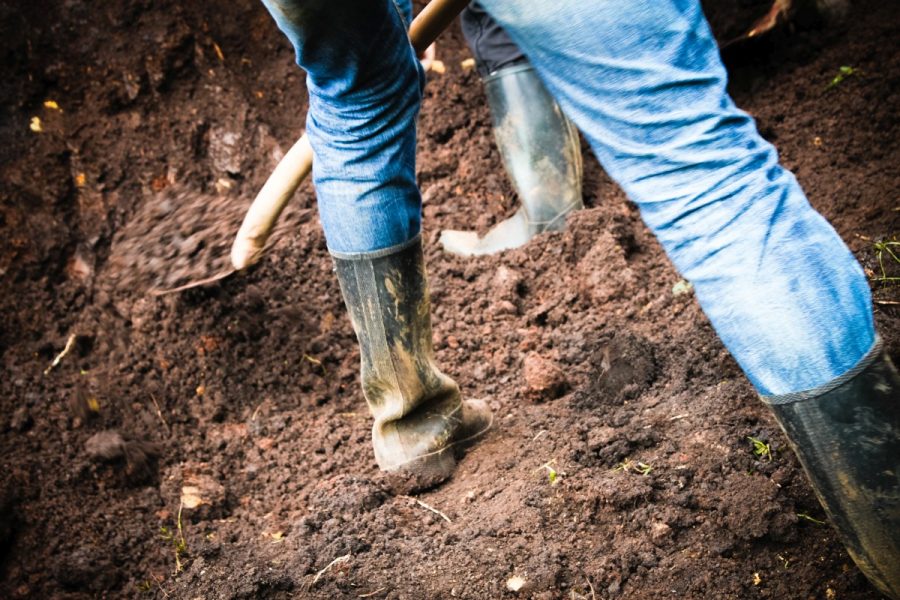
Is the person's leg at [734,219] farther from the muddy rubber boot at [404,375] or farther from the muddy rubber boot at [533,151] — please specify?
the muddy rubber boot at [533,151]

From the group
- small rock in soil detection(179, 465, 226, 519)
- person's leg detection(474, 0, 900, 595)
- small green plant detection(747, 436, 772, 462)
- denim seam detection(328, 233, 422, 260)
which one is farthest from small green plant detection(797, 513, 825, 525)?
small rock in soil detection(179, 465, 226, 519)

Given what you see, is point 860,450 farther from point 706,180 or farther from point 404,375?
point 404,375

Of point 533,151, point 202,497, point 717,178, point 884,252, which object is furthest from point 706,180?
point 533,151

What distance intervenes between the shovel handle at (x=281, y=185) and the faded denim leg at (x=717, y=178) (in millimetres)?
802

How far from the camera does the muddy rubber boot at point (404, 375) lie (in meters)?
1.78

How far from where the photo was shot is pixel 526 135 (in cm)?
288

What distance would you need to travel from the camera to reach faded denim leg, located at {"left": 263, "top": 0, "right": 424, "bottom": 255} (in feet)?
4.56

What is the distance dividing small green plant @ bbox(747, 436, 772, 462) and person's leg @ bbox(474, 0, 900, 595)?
0.39 metres

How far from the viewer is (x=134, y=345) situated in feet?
8.71

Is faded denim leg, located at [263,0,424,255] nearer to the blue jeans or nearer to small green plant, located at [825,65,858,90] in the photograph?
the blue jeans

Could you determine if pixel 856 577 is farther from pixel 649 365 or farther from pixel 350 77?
pixel 350 77

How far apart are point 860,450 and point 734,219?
0.42 meters

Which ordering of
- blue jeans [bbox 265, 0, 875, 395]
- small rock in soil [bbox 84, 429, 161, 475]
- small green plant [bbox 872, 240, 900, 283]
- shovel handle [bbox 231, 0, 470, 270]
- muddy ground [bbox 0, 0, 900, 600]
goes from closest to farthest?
blue jeans [bbox 265, 0, 875, 395]
muddy ground [bbox 0, 0, 900, 600]
shovel handle [bbox 231, 0, 470, 270]
small green plant [bbox 872, 240, 900, 283]
small rock in soil [bbox 84, 429, 161, 475]

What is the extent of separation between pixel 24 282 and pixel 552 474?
84.8 inches
